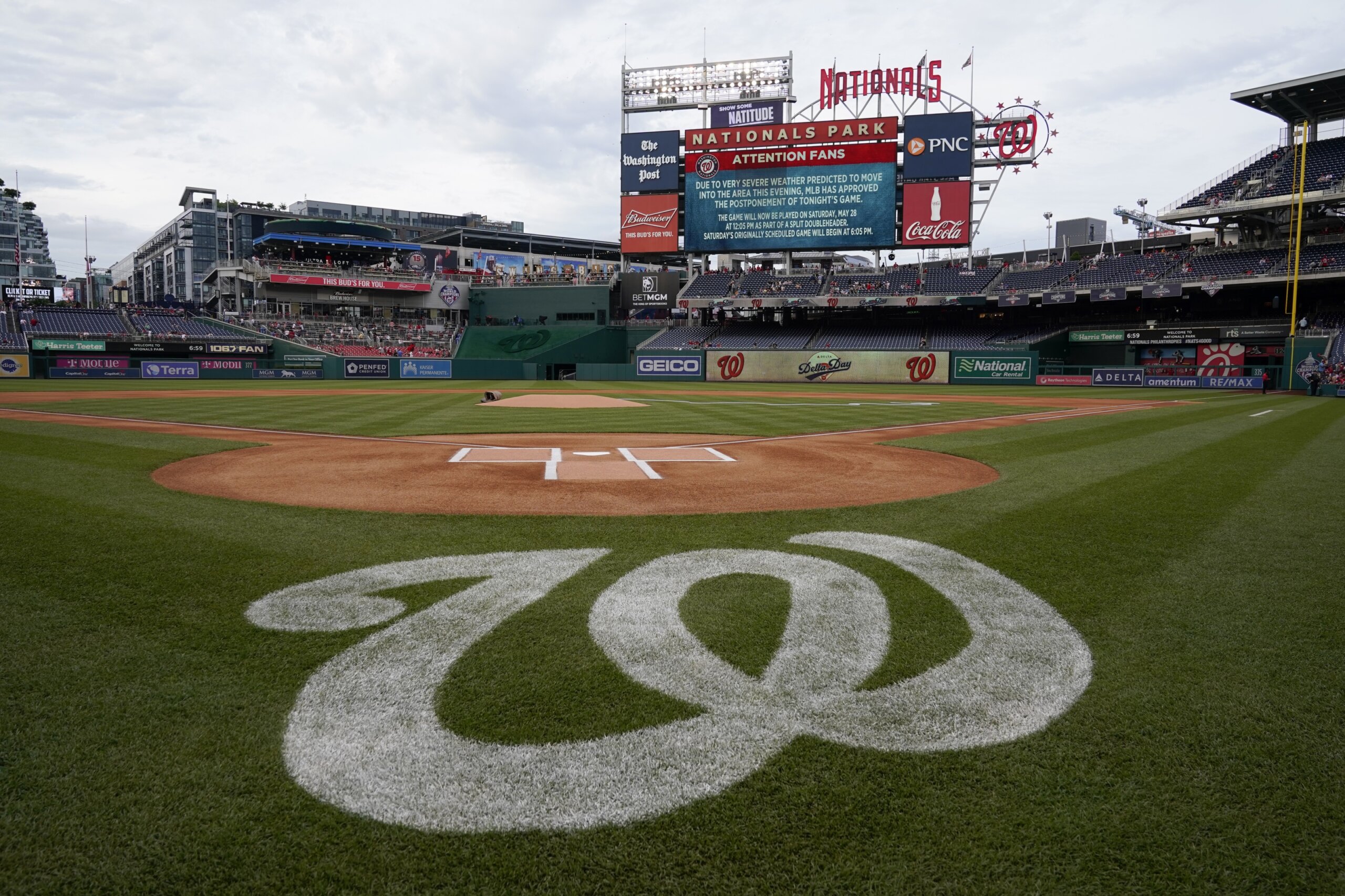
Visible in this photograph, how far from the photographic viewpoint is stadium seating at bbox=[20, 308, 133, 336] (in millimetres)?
46469

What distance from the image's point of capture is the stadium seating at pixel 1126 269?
154 ft

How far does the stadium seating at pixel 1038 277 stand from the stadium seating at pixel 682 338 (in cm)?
2167

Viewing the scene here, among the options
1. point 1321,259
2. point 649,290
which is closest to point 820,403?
point 1321,259

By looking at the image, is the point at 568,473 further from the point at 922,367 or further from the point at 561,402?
the point at 922,367

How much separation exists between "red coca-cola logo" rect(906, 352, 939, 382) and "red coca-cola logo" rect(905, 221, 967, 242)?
8.43 m

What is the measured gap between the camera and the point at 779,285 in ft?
191

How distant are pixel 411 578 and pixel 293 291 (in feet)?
232

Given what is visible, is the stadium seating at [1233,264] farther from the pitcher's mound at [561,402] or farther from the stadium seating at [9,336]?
the stadium seating at [9,336]

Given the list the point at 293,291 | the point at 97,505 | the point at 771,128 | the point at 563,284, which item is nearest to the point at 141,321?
the point at 293,291

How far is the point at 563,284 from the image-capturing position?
66.3 m

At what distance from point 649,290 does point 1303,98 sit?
43.9 metres

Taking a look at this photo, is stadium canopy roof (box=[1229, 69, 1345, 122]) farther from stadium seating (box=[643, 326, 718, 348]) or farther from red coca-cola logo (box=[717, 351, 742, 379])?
stadium seating (box=[643, 326, 718, 348])

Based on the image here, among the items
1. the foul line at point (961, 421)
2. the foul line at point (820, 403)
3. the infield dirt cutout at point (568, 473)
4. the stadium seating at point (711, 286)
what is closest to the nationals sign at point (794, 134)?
the stadium seating at point (711, 286)

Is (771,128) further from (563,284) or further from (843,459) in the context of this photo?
(843,459)
